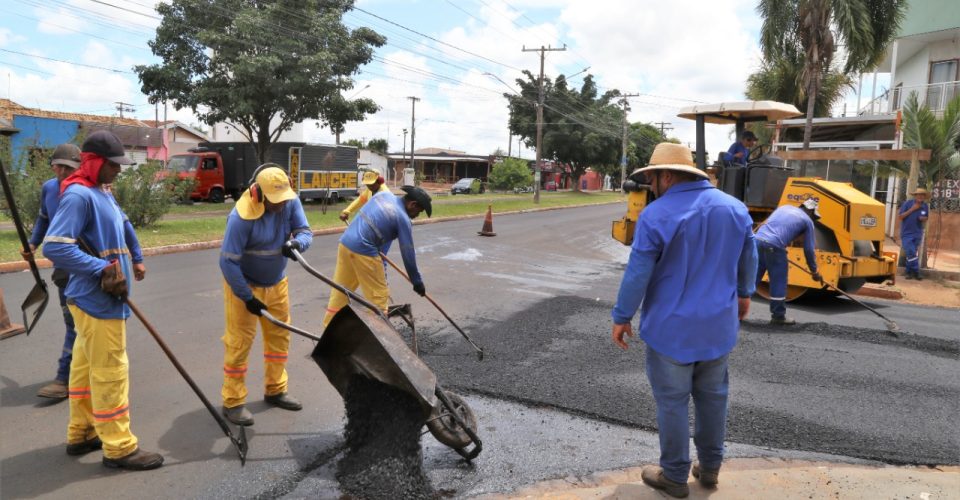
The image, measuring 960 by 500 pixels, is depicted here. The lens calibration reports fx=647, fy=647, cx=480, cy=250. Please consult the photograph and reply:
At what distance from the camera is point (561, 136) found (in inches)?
1884

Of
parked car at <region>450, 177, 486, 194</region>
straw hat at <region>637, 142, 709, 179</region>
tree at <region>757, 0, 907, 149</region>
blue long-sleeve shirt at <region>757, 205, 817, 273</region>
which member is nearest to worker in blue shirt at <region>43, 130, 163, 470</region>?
straw hat at <region>637, 142, 709, 179</region>

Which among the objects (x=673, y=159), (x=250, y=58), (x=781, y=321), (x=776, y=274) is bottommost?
(x=781, y=321)

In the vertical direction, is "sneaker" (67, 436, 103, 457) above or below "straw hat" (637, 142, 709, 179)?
below

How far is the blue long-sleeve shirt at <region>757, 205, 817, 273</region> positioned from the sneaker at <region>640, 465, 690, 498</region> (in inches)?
180

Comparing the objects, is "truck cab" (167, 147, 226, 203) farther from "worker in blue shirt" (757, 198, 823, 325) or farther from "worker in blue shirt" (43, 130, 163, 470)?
"worker in blue shirt" (43, 130, 163, 470)

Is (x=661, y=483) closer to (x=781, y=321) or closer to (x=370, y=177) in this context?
(x=781, y=321)

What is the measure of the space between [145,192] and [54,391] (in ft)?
32.9

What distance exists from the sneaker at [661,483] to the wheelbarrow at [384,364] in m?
0.88

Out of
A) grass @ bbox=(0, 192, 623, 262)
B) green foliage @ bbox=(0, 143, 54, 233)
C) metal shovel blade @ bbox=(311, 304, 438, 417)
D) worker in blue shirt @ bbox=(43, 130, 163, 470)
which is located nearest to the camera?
metal shovel blade @ bbox=(311, 304, 438, 417)

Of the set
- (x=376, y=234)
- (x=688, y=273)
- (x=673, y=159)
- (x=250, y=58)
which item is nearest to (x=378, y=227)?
(x=376, y=234)

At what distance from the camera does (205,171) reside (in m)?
23.7

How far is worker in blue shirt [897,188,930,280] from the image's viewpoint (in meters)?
11.4

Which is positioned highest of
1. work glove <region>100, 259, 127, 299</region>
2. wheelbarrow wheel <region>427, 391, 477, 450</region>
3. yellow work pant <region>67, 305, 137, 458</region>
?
work glove <region>100, 259, 127, 299</region>

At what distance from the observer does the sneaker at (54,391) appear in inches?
165
